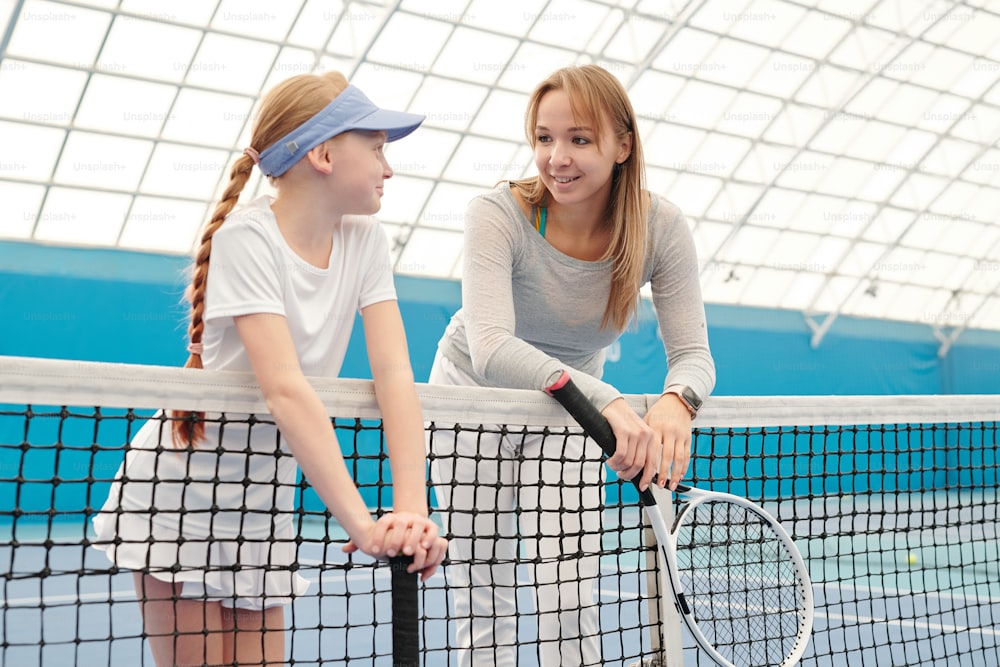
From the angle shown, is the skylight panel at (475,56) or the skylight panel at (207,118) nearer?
the skylight panel at (207,118)

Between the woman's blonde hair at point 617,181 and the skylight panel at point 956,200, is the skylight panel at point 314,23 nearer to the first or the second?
the woman's blonde hair at point 617,181

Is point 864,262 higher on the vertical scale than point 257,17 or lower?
lower

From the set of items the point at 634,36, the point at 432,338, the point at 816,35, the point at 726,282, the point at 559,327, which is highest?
the point at 816,35

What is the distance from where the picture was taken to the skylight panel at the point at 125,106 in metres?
11.0

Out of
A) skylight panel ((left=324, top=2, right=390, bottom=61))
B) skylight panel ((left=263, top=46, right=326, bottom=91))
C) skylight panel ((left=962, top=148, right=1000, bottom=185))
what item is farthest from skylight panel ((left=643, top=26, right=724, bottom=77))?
skylight panel ((left=962, top=148, right=1000, bottom=185))

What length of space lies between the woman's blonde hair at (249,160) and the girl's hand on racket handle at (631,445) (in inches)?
28.2

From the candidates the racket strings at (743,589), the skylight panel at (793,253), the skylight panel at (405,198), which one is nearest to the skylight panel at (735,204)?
the skylight panel at (793,253)

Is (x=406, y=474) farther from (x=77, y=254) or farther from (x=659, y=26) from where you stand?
(x=659, y=26)

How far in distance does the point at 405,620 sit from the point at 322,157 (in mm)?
A: 748

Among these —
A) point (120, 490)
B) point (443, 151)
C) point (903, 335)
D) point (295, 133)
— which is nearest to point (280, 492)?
point (120, 490)

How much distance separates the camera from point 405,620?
1610 millimetres

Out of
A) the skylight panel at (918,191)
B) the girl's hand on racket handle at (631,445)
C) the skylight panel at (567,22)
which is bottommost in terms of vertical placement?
the girl's hand on racket handle at (631,445)

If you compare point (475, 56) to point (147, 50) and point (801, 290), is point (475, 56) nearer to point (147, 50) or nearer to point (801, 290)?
point (147, 50)

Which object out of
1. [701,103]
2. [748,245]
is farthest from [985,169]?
[701,103]
